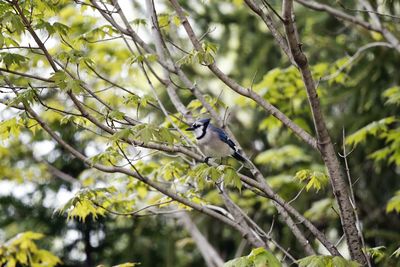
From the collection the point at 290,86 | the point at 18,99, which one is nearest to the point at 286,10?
the point at 18,99

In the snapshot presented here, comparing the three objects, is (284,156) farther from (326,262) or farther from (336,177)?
(326,262)

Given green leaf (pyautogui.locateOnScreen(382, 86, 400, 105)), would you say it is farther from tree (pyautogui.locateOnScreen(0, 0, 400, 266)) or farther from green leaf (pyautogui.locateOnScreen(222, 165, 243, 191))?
green leaf (pyautogui.locateOnScreen(222, 165, 243, 191))

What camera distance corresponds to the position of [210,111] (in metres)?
3.78

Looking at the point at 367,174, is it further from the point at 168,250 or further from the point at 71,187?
→ the point at 71,187

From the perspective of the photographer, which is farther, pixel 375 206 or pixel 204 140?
pixel 375 206

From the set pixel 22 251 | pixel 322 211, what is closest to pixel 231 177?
pixel 22 251

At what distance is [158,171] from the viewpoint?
4547 mm

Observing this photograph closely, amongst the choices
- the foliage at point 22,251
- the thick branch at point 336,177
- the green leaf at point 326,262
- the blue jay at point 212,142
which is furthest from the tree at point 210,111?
the foliage at point 22,251

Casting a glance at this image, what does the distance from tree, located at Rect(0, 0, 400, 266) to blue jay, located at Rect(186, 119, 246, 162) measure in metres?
0.14

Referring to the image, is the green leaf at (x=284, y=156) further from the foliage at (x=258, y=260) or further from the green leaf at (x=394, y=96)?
the foliage at (x=258, y=260)

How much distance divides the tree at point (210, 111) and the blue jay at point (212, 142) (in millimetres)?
139

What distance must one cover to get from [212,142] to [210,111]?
0.67 metres

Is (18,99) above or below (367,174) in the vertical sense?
above

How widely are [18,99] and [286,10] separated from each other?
4.99 feet
